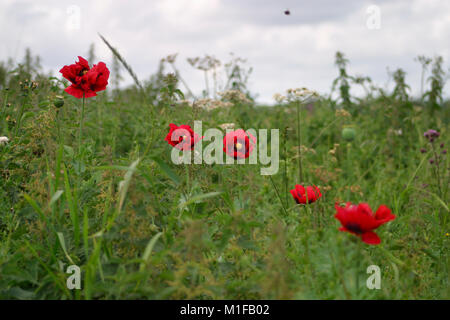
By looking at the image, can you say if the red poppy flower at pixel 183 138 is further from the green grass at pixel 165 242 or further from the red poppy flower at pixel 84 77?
the red poppy flower at pixel 84 77

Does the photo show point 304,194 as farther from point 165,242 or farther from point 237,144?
point 165,242

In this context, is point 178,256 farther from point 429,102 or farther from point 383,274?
point 429,102

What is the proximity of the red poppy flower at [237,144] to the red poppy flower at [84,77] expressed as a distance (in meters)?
0.72

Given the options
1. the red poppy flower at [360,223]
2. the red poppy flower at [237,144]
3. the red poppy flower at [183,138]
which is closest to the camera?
the red poppy flower at [360,223]

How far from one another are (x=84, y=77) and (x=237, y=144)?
868mm

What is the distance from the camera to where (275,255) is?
1.33 metres

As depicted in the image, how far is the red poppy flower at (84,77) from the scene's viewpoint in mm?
2117

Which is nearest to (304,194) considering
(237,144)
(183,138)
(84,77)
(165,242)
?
(237,144)

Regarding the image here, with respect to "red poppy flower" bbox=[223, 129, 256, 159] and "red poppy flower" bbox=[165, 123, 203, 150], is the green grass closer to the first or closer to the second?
"red poppy flower" bbox=[165, 123, 203, 150]

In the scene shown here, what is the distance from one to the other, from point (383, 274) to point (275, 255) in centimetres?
102

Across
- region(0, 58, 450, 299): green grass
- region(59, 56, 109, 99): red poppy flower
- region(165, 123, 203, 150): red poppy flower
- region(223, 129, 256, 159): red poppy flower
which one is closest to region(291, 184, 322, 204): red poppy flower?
region(0, 58, 450, 299): green grass

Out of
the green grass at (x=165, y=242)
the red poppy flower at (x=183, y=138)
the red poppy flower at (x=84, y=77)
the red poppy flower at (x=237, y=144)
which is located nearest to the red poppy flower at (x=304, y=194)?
the green grass at (x=165, y=242)

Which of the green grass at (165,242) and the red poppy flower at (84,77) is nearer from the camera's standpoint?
the green grass at (165,242)
